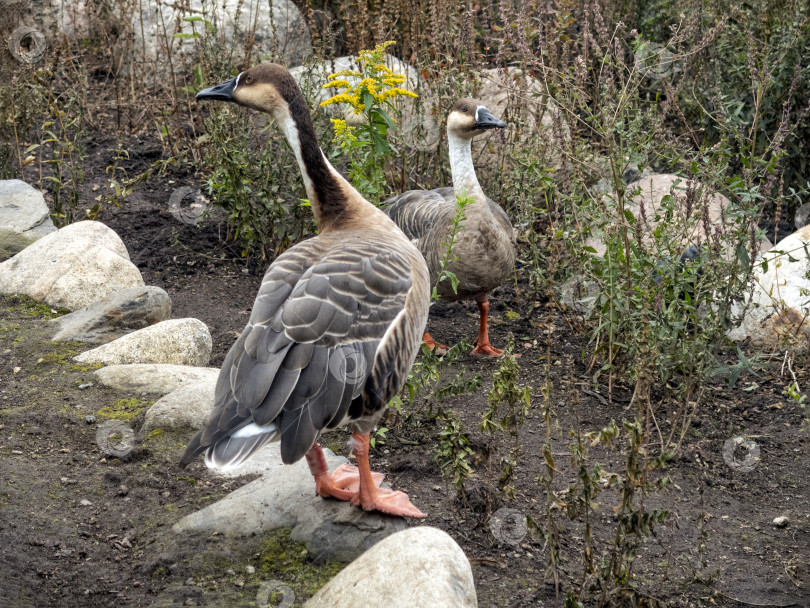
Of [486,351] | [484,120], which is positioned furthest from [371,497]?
[484,120]

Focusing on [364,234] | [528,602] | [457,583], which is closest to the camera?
[457,583]

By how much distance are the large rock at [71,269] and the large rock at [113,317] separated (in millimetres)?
351

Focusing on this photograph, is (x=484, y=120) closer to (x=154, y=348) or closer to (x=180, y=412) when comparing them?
(x=154, y=348)

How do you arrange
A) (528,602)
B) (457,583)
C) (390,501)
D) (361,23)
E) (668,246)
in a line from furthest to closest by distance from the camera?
(361,23)
(668,246)
(390,501)
(528,602)
(457,583)

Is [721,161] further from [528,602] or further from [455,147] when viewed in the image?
[528,602]

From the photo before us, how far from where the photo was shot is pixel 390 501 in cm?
385

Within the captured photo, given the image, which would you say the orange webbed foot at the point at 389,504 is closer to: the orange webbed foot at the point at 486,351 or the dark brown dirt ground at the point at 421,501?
the dark brown dirt ground at the point at 421,501

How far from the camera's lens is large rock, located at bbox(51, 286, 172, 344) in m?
5.78

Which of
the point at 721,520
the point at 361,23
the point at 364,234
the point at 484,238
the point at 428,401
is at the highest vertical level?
the point at 361,23

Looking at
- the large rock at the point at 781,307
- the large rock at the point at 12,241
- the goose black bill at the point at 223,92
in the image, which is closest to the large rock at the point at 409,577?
the goose black bill at the point at 223,92

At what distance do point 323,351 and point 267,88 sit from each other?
1.63 metres

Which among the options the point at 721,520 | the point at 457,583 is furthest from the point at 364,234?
the point at 721,520

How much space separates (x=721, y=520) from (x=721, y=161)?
2.17 m

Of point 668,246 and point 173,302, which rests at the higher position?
point 668,246
